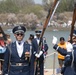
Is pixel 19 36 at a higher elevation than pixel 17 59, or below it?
higher

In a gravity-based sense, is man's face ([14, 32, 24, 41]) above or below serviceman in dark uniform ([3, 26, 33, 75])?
above

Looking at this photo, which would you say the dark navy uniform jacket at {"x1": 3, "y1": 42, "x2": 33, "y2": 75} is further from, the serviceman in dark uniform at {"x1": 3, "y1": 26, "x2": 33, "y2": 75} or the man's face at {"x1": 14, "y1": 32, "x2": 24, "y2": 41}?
the man's face at {"x1": 14, "y1": 32, "x2": 24, "y2": 41}

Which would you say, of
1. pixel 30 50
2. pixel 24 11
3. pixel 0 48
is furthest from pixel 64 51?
pixel 24 11

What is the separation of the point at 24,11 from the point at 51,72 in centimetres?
7307

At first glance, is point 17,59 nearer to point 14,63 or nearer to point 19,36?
point 14,63

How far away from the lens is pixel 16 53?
6.59 meters

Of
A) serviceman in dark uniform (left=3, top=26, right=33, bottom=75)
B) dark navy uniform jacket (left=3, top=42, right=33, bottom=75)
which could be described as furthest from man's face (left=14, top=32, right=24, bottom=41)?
dark navy uniform jacket (left=3, top=42, right=33, bottom=75)

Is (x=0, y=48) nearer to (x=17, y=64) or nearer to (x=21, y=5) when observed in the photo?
(x=17, y=64)

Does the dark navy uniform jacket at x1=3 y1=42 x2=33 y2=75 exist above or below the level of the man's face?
below

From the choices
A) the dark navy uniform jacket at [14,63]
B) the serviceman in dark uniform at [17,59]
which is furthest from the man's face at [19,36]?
the dark navy uniform jacket at [14,63]

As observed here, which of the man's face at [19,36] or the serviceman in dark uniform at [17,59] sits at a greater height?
the man's face at [19,36]

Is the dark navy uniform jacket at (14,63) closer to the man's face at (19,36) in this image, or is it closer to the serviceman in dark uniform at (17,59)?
the serviceman in dark uniform at (17,59)

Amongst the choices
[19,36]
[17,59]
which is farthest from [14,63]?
[19,36]

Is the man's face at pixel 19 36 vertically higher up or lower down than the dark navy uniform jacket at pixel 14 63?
higher up
